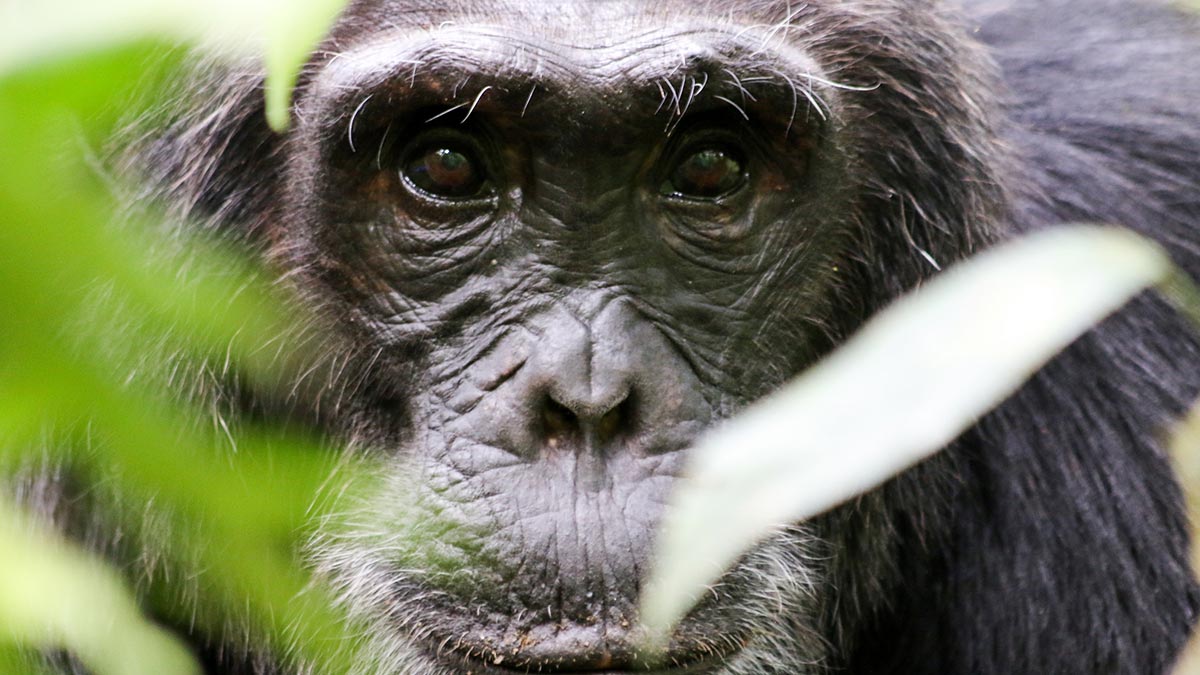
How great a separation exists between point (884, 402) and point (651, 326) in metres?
2.03

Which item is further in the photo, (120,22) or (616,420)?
(616,420)

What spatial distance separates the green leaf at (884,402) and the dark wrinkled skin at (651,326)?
1628 millimetres

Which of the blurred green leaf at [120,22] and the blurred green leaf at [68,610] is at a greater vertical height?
the blurred green leaf at [120,22]

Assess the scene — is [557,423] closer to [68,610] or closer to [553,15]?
[553,15]

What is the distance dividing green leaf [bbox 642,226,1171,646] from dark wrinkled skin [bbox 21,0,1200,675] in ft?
5.34

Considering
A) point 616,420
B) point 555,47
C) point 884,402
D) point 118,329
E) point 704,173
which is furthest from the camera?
point 704,173

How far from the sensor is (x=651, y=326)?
336cm

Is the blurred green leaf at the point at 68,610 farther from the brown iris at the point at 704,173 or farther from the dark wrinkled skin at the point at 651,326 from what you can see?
the brown iris at the point at 704,173

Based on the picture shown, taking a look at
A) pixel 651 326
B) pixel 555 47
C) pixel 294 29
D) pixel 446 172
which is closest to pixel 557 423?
pixel 651 326

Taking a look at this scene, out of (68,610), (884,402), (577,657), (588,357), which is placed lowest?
(577,657)

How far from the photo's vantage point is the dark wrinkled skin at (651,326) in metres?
3.16

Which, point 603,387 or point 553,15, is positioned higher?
point 553,15

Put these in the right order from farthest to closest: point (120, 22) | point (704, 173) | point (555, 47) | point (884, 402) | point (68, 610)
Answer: point (704, 173)
point (555, 47)
point (68, 610)
point (884, 402)
point (120, 22)

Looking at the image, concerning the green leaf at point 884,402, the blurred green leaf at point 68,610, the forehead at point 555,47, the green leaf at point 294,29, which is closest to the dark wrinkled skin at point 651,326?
the forehead at point 555,47
